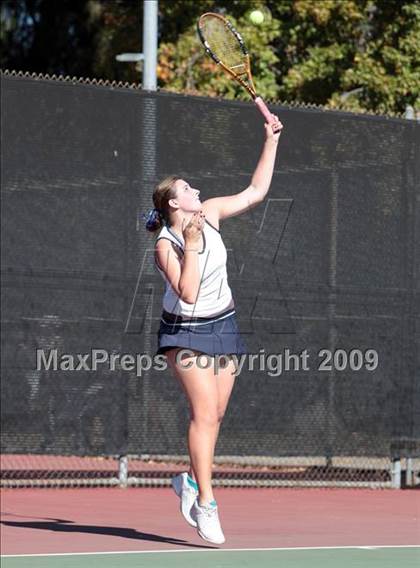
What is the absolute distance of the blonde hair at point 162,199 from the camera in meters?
5.83

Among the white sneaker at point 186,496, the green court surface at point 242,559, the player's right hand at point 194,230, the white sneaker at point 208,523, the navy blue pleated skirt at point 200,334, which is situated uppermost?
the player's right hand at point 194,230

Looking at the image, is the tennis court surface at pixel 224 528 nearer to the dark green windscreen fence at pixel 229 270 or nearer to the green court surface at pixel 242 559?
the green court surface at pixel 242 559

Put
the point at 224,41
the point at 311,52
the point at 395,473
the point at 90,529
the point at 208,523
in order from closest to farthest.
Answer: the point at 208,523, the point at 90,529, the point at 224,41, the point at 395,473, the point at 311,52

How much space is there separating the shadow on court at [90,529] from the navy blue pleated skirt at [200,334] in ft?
3.82

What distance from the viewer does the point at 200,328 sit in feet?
19.2

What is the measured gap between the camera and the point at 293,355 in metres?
9.08

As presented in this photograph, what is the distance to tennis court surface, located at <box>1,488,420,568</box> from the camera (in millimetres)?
5832

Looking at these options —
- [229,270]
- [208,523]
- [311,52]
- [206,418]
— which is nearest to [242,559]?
[208,523]

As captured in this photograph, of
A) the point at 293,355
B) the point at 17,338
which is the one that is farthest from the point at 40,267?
the point at 293,355

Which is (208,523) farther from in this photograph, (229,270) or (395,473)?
(395,473)

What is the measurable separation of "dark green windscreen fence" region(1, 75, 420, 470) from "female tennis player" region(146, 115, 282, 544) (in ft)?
8.93

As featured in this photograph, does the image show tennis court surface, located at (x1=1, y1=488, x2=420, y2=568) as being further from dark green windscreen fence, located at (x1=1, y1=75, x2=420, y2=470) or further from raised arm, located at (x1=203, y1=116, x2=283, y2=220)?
raised arm, located at (x1=203, y1=116, x2=283, y2=220)

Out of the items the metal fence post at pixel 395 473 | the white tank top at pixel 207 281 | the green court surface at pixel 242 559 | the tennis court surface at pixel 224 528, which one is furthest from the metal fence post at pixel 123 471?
the white tank top at pixel 207 281

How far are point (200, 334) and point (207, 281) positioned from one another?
24cm
